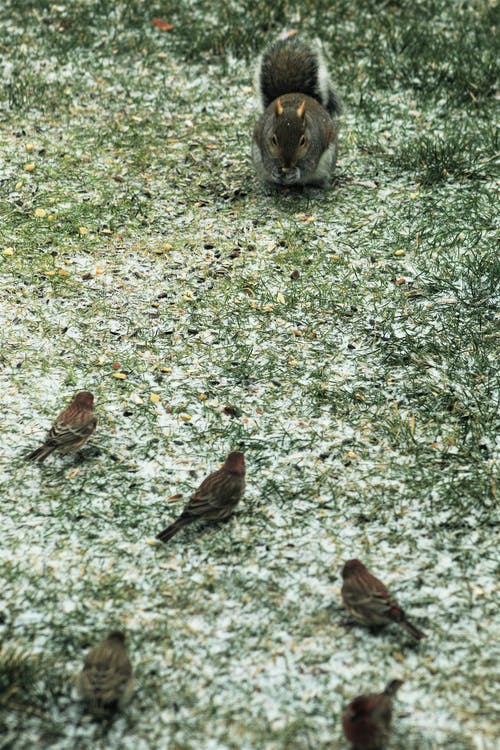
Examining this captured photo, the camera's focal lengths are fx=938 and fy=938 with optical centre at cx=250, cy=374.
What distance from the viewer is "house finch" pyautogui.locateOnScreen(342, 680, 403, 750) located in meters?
2.84

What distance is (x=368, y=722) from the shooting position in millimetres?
2836

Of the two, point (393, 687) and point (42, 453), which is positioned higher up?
point (393, 687)

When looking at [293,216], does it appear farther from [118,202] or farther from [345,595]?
[345,595]

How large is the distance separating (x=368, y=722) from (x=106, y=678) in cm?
83

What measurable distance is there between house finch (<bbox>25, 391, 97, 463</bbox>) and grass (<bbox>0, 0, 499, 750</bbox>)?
0.11 metres

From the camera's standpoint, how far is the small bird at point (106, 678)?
2.98m

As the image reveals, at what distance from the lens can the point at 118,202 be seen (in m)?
6.14

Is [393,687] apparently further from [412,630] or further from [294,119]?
[294,119]

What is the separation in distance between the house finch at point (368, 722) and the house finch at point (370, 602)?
1.32 feet

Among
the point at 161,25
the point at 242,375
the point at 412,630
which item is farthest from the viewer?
the point at 161,25

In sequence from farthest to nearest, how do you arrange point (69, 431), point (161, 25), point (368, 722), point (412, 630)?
point (161, 25)
point (69, 431)
point (412, 630)
point (368, 722)

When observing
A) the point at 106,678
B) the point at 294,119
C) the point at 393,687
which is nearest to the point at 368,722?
the point at 393,687

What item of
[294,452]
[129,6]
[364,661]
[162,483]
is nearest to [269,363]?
[294,452]

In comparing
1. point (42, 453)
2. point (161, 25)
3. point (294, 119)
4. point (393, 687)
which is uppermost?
point (294, 119)
